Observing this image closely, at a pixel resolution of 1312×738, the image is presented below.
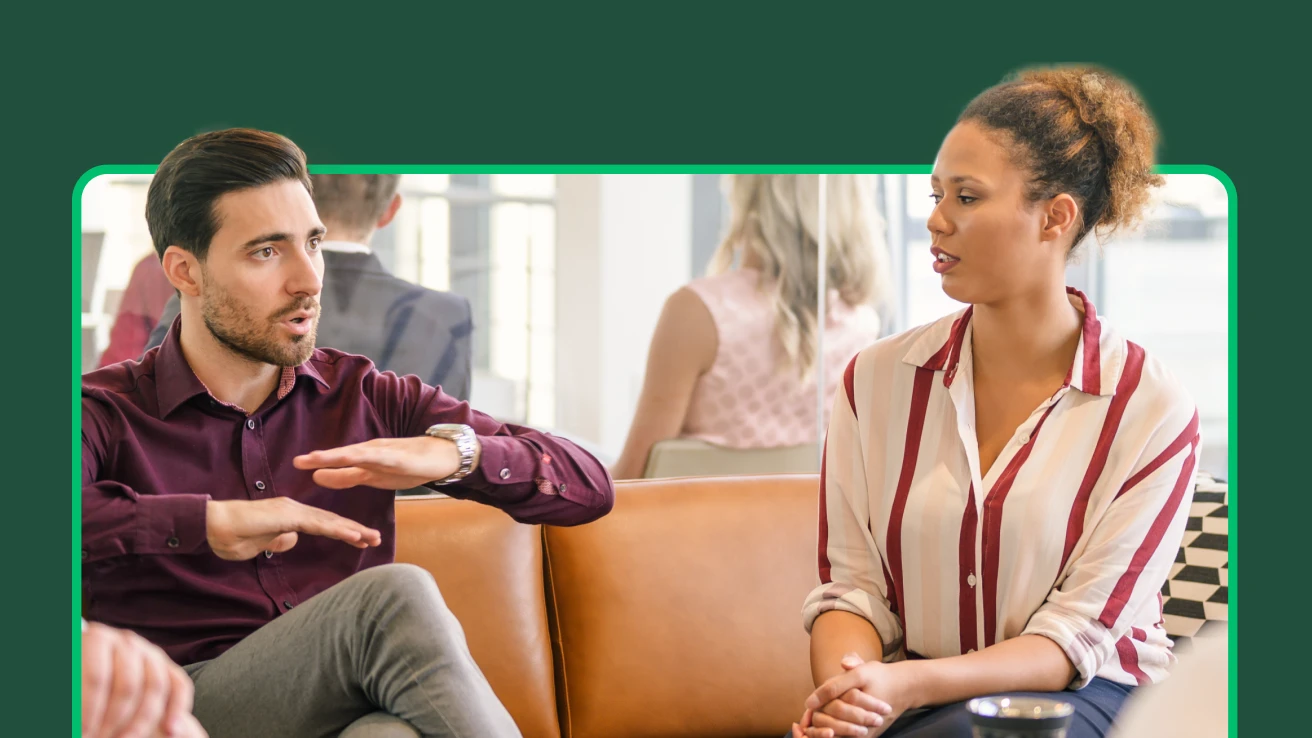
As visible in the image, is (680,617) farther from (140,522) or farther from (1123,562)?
(140,522)

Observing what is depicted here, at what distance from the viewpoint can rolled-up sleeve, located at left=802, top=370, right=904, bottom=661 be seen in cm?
234

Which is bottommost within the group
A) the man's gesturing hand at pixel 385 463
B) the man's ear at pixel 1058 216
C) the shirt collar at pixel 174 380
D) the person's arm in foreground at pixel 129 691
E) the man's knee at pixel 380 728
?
the man's knee at pixel 380 728

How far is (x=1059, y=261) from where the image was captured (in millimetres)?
2340

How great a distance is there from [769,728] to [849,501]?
0.69 meters

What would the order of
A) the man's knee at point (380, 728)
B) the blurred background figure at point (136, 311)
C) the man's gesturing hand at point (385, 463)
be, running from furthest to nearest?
1. the blurred background figure at point (136, 311)
2. the man's gesturing hand at point (385, 463)
3. the man's knee at point (380, 728)

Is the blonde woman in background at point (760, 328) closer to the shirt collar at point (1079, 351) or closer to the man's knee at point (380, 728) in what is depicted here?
the shirt collar at point (1079, 351)

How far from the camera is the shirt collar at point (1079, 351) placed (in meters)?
2.30

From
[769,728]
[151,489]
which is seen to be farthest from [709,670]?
[151,489]

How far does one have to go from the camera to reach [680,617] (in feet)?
9.31

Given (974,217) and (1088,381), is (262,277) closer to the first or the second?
(974,217)

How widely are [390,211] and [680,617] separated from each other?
116 centimetres

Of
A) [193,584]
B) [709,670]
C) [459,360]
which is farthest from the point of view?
[459,360]

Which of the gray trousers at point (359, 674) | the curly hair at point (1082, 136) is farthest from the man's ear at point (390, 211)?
the curly hair at point (1082, 136)

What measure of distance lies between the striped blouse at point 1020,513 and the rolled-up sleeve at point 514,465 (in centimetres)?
45
